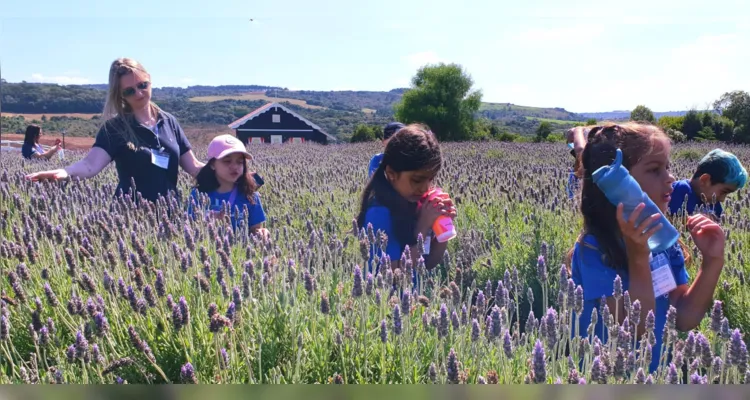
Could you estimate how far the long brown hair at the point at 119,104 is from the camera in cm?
195

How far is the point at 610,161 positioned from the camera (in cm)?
187

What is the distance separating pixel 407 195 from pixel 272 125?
Answer: 101cm

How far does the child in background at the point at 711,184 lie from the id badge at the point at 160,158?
3035 millimetres

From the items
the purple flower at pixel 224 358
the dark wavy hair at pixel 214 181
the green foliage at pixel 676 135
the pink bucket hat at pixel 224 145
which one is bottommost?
the purple flower at pixel 224 358

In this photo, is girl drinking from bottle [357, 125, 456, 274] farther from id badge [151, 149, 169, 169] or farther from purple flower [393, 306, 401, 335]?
id badge [151, 149, 169, 169]

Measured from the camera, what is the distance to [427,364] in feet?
5.72

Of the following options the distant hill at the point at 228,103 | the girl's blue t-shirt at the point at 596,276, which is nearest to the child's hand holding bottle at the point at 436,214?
the distant hill at the point at 228,103

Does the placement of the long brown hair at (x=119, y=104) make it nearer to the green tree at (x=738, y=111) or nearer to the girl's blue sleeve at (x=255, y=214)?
the girl's blue sleeve at (x=255, y=214)

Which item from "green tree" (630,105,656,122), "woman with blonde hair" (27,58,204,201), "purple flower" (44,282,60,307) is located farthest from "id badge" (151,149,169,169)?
"green tree" (630,105,656,122)

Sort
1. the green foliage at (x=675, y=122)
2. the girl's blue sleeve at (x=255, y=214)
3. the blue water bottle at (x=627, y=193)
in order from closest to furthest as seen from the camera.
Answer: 1. the blue water bottle at (x=627, y=193)
2. the green foliage at (x=675, y=122)
3. the girl's blue sleeve at (x=255, y=214)

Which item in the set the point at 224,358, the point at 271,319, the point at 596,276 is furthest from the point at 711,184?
the point at 224,358

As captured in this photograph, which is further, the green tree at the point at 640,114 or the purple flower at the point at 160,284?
the green tree at the point at 640,114

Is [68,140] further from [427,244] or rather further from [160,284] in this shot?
[427,244]

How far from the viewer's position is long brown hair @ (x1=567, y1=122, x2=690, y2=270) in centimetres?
188
